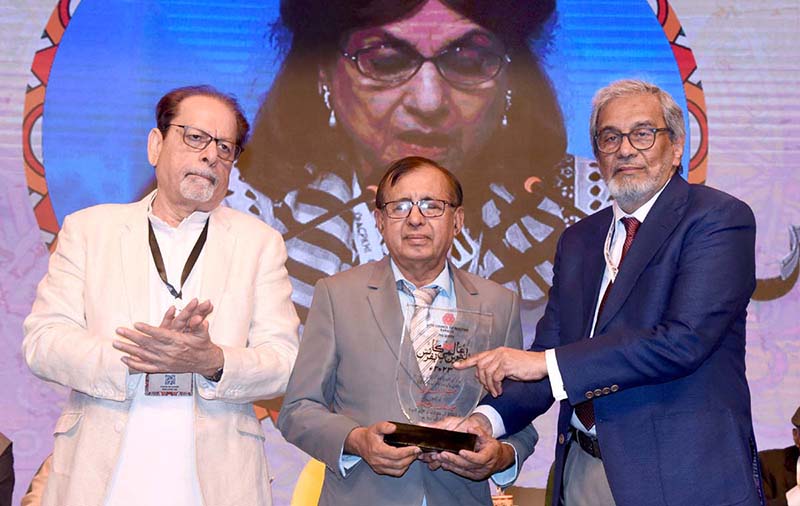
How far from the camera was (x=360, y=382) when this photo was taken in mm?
2998

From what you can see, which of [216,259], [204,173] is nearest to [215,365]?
[216,259]

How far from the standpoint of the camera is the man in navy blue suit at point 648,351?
2.66 metres

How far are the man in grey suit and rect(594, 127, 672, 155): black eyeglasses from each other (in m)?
0.51

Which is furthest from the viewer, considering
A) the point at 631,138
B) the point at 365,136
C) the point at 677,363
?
the point at 365,136

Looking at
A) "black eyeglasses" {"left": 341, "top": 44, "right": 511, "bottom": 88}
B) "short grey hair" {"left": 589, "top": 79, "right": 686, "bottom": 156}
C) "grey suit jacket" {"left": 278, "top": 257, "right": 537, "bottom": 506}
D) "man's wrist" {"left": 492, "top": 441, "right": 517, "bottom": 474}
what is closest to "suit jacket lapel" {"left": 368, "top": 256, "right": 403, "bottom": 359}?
"grey suit jacket" {"left": 278, "top": 257, "right": 537, "bottom": 506}

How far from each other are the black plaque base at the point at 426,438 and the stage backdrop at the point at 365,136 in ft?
8.20

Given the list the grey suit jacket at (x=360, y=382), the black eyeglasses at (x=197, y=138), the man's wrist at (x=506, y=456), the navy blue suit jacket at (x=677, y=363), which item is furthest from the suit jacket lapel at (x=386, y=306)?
the black eyeglasses at (x=197, y=138)

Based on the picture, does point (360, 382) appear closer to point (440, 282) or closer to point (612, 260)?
point (440, 282)

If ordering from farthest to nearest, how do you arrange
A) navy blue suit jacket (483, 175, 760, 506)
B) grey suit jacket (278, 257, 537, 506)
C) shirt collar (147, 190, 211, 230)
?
shirt collar (147, 190, 211, 230), grey suit jacket (278, 257, 537, 506), navy blue suit jacket (483, 175, 760, 506)

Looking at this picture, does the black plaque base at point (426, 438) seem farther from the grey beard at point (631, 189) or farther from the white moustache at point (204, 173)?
the white moustache at point (204, 173)

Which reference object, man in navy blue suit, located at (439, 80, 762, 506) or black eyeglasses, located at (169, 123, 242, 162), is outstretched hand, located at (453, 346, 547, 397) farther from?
black eyeglasses, located at (169, 123, 242, 162)

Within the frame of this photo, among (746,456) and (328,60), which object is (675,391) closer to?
(746,456)

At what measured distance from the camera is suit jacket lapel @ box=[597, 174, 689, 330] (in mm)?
2828

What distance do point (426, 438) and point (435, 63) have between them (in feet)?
9.92
